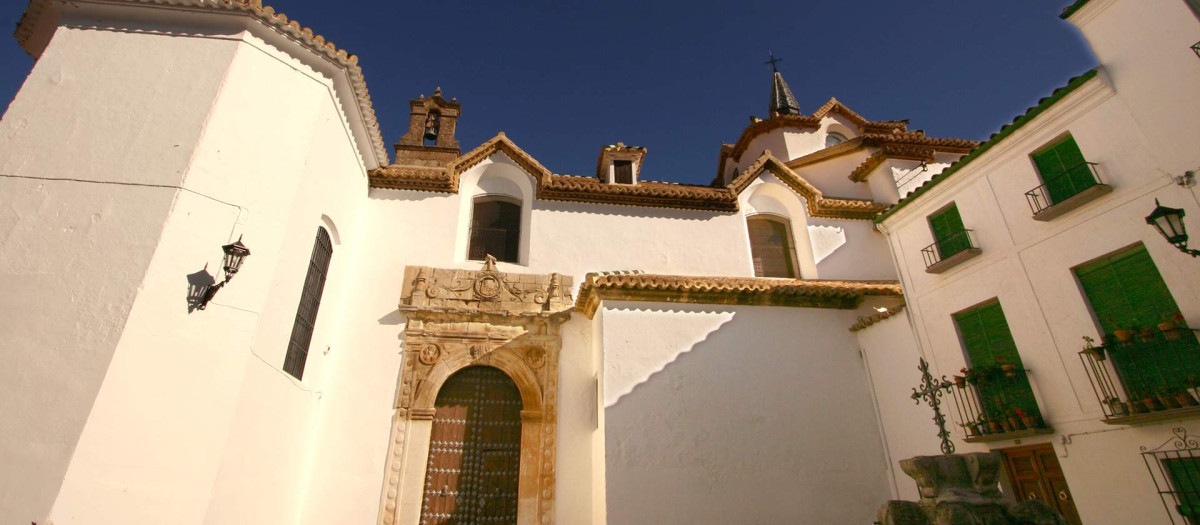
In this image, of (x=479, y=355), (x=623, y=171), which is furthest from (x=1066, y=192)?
(x=479, y=355)

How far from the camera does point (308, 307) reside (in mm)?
7660

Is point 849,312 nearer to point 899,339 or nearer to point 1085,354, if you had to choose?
point 899,339

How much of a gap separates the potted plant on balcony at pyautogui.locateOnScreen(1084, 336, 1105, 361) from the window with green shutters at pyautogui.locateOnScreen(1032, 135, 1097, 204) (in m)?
1.52

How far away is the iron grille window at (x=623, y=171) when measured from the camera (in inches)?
447

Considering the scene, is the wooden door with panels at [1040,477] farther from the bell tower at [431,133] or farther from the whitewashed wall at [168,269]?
the bell tower at [431,133]

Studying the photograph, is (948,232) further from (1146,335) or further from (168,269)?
(168,269)

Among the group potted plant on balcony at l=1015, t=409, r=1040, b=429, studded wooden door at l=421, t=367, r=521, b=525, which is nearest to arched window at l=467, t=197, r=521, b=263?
studded wooden door at l=421, t=367, r=521, b=525

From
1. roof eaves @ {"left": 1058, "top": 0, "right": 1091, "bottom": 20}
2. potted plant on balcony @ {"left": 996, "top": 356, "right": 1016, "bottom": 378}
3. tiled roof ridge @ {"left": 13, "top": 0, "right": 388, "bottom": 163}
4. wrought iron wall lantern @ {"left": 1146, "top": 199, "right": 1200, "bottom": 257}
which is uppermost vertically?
tiled roof ridge @ {"left": 13, "top": 0, "right": 388, "bottom": 163}

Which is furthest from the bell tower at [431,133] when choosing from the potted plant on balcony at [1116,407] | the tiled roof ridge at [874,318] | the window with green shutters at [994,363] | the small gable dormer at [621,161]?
the potted plant on balcony at [1116,407]

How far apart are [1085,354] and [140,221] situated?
9.58 meters

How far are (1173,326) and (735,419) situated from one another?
4697 mm

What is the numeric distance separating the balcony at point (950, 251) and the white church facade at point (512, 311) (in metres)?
0.04

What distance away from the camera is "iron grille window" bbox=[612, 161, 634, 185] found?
11344mm

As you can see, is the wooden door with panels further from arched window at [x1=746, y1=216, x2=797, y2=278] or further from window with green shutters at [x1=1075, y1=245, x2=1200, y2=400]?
arched window at [x1=746, y1=216, x2=797, y2=278]
